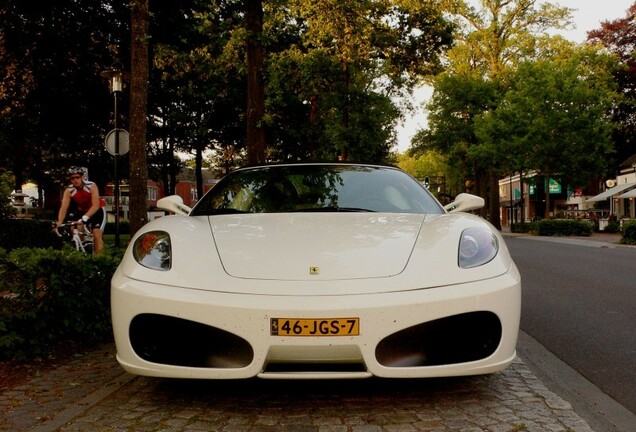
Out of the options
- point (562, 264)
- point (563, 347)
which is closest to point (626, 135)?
point (562, 264)

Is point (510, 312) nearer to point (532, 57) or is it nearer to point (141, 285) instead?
point (141, 285)

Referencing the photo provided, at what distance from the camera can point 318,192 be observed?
14.8 ft

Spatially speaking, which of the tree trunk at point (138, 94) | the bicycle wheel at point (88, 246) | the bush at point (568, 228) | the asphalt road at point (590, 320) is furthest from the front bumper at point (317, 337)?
the bush at point (568, 228)

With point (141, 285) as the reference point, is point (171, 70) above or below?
above

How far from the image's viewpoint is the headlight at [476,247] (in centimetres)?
343

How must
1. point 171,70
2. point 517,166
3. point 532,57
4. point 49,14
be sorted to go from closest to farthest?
point 49,14, point 171,70, point 517,166, point 532,57

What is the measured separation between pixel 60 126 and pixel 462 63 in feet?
104

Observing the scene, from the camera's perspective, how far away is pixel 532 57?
42.1m

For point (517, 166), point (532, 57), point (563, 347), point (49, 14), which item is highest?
point (532, 57)

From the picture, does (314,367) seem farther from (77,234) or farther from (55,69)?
(55,69)

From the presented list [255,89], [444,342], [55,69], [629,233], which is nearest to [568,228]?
[629,233]

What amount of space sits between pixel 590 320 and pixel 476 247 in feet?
11.9

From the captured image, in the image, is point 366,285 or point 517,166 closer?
point 366,285

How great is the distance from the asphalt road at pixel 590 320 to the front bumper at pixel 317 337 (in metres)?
1.05
